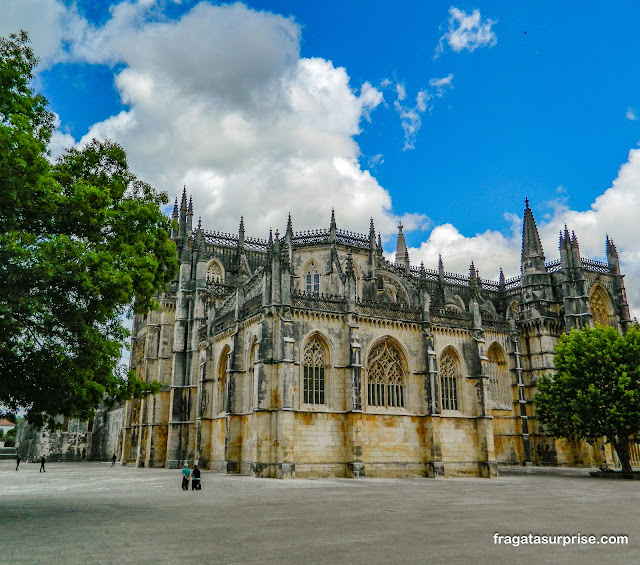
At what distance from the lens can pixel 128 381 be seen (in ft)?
A: 54.1

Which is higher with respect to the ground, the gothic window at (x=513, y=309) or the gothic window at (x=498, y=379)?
the gothic window at (x=513, y=309)

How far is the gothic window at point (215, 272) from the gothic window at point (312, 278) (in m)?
7.96

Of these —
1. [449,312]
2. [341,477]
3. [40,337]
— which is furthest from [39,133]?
[449,312]

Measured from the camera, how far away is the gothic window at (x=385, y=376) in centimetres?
3189

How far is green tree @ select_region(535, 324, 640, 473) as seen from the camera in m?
30.5

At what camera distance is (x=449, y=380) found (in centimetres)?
3428

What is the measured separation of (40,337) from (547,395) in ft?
97.7

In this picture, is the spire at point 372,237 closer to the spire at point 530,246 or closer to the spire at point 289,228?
the spire at point 289,228

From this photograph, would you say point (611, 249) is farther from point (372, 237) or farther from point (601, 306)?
point (372, 237)

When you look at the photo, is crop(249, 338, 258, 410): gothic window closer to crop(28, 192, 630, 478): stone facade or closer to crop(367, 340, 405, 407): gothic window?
crop(28, 192, 630, 478): stone facade

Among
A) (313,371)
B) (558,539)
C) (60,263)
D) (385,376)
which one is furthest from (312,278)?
(558,539)

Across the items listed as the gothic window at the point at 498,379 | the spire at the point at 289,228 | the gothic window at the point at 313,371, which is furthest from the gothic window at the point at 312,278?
the gothic window at the point at 498,379

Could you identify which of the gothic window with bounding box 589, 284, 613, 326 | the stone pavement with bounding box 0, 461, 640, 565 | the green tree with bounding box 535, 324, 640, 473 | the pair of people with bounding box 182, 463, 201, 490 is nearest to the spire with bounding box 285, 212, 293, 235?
the green tree with bounding box 535, 324, 640, 473

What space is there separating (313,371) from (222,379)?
828cm
